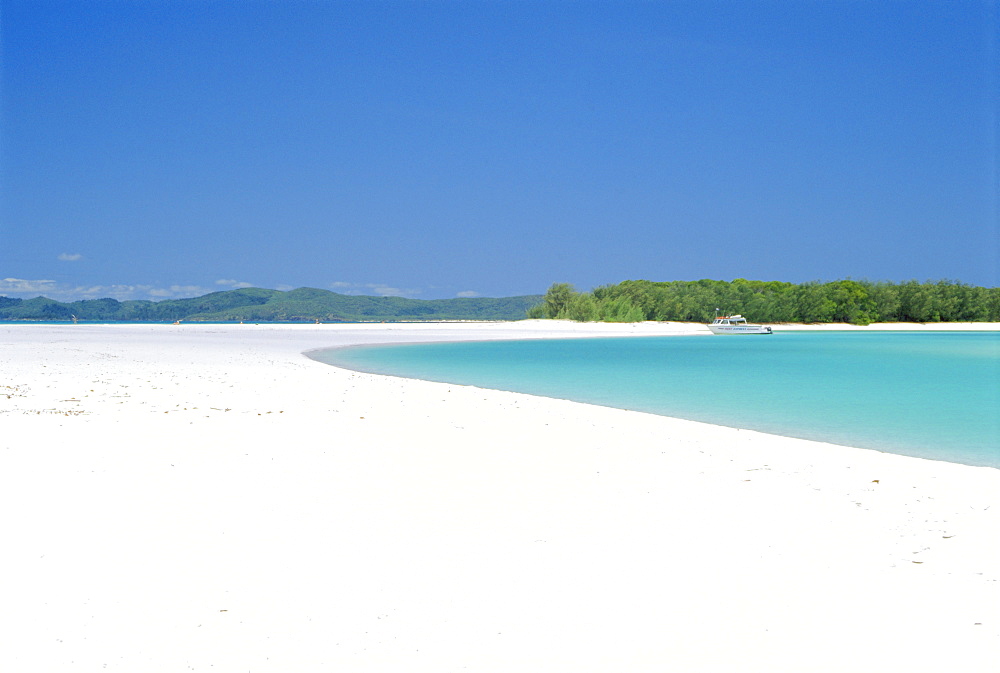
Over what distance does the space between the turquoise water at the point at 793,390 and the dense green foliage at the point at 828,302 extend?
67.2 metres

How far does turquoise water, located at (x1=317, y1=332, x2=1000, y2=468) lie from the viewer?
11.7 m

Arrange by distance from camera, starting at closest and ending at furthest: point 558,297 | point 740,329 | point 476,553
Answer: point 476,553 < point 740,329 < point 558,297

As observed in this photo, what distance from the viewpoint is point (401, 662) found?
351cm

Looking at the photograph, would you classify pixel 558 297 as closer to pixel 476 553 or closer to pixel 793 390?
pixel 793 390

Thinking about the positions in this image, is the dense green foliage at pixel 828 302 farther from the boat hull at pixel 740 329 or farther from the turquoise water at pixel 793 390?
the turquoise water at pixel 793 390

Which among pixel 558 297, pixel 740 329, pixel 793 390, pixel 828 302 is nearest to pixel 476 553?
→ pixel 793 390

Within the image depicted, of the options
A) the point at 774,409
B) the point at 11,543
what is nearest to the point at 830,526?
the point at 11,543

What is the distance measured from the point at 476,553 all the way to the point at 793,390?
15.8 metres

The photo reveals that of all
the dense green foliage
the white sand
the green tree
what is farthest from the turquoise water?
the dense green foliage

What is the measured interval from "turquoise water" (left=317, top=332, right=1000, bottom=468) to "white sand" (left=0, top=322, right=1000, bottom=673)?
2903mm

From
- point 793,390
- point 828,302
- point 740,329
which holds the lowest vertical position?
point 793,390

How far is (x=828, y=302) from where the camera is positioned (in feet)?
340

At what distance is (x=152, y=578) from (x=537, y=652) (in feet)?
7.97

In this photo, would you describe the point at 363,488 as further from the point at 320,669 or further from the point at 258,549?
the point at 320,669
